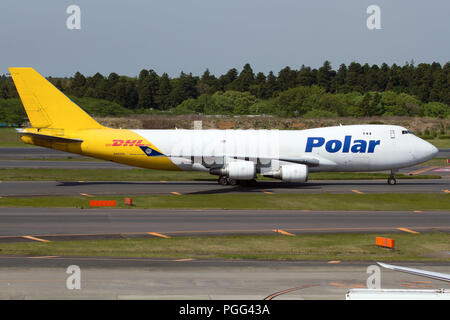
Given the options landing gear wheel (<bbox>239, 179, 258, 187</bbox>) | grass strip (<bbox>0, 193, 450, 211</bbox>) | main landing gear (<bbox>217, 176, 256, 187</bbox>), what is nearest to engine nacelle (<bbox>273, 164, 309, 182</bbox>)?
grass strip (<bbox>0, 193, 450, 211</bbox>)

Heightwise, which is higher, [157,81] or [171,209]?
[157,81]

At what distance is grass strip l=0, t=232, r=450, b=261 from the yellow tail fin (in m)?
24.8

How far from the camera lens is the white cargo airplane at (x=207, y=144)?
172ft

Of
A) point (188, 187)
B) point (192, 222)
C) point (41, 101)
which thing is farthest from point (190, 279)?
point (41, 101)

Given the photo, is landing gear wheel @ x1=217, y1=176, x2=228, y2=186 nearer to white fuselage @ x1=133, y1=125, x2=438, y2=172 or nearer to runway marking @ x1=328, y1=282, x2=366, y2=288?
white fuselage @ x1=133, y1=125, x2=438, y2=172

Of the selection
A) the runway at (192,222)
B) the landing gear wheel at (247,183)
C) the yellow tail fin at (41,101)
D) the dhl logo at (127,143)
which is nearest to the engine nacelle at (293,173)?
the landing gear wheel at (247,183)

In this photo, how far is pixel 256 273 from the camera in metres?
24.6

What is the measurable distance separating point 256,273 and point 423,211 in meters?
21.6

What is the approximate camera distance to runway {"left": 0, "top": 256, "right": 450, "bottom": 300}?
20828 mm

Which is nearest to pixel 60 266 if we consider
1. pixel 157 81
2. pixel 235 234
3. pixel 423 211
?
pixel 235 234

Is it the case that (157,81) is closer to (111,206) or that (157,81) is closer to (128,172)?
(128,172)

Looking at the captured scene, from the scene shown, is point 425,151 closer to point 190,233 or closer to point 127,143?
point 127,143

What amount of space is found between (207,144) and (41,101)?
15.4 m

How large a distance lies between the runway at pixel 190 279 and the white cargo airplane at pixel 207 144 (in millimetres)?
25930
